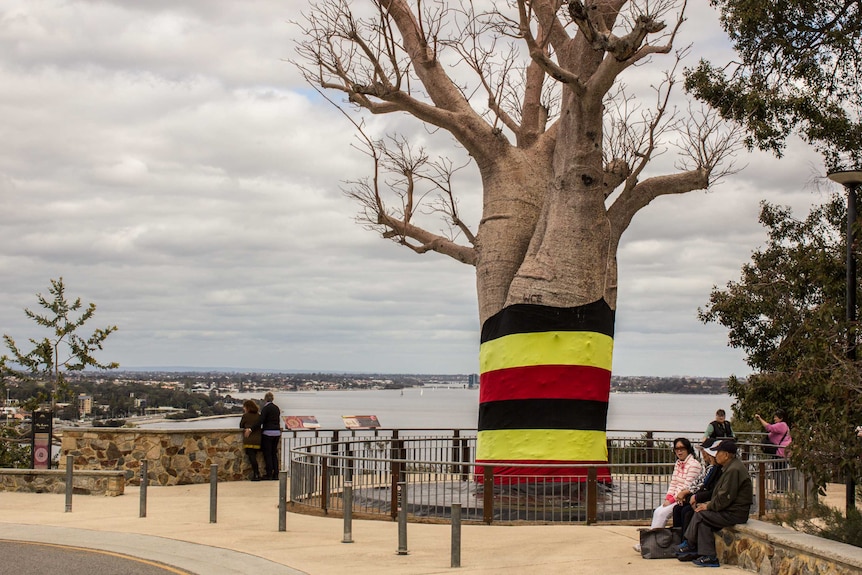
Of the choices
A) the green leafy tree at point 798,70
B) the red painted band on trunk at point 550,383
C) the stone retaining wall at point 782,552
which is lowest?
the stone retaining wall at point 782,552

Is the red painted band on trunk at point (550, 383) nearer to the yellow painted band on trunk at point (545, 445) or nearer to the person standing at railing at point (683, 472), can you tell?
the yellow painted band on trunk at point (545, 445)

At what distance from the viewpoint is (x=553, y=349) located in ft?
55.9

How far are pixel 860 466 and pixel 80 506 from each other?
11.9 m

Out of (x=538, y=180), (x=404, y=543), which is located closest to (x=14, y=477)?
(x=404, y=543)

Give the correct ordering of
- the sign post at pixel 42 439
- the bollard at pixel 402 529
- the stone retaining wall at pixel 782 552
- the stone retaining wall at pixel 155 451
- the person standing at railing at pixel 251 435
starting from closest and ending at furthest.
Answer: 1. the stone retaining wall at pixel 782 552
2. the bollard at pixel 402 529
3. the stone retaining wall at pixel 155 451
4. the sign post at pixel 42 439
5. the person standing at railing at pixel 251 435

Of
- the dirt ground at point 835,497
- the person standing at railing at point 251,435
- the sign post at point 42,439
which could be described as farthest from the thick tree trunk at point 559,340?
the sign post at point 42,439

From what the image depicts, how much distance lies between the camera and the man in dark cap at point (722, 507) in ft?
35.8

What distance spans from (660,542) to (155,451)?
37.5 ft

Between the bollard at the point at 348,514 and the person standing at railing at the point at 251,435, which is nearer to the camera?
the bollard at the point at 348,514

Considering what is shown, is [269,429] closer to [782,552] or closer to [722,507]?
[722,507]

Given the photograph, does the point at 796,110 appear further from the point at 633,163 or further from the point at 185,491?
the point at 185,491

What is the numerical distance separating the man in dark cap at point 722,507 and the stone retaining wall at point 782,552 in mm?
142

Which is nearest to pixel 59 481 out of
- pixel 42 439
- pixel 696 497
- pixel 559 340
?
pixel 42 439

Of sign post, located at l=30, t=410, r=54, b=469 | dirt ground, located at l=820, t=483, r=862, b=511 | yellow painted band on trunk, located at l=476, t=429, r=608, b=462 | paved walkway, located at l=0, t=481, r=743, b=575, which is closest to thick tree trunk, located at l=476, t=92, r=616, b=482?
yellow painted band on trunk, located at l=476, t=429, r=608, b=462
